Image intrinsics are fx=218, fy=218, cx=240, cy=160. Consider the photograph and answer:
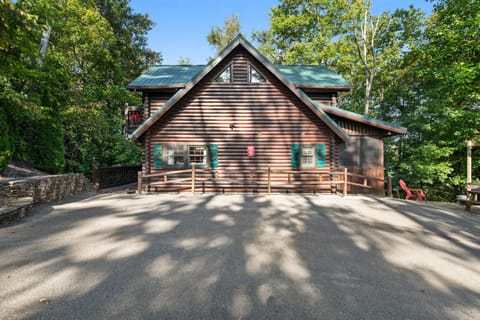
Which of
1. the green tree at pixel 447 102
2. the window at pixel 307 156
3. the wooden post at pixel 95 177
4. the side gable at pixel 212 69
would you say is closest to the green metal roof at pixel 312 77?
the side gable at pixel 212 69

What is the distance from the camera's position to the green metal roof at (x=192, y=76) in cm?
1327

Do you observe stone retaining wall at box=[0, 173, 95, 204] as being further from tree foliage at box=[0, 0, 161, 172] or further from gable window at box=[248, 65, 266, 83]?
gable window at box=[248, 65, 266, 83]

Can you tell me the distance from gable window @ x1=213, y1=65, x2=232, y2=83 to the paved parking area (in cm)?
794

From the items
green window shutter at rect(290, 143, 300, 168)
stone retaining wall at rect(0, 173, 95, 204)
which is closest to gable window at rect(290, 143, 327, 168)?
green window shutter at rect(290, 143, 300, 168)

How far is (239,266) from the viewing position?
3.70 metres

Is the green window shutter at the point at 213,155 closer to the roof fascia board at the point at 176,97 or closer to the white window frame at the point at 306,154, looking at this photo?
the roof fascia board at the point at 176,97

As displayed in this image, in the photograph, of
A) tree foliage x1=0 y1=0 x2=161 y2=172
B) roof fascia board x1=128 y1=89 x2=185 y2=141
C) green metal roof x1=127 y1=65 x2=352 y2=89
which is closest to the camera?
tree foliage x1=0 y1=0 x2=161 y2=172

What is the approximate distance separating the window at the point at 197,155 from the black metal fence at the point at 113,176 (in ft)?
23.1

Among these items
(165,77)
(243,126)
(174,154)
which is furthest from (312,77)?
(174,154)

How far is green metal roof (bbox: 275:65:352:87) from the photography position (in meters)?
13.9

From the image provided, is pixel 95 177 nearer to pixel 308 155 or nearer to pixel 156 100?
pixel 156 100

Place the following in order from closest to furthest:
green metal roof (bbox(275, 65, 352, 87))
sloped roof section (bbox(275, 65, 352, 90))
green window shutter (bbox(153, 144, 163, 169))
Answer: green window shutter (bbox(153, 144, 163, 169))
sloped roof section (bbox(275, 65, 352, 90))
green metal roof (bbox(275, 65, 352, 87))

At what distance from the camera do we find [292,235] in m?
5.24

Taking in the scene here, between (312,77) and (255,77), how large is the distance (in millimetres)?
5318
